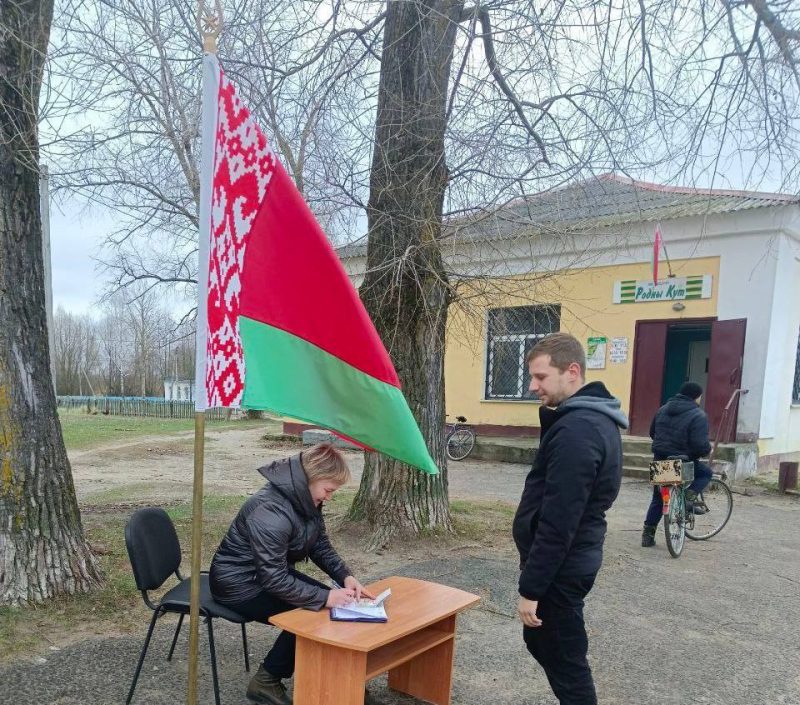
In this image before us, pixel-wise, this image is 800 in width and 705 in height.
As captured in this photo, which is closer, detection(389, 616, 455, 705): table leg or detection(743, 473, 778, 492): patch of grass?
detection(389, 616, 455, 705): table leg

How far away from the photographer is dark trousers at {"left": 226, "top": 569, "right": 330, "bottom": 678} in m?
2.87

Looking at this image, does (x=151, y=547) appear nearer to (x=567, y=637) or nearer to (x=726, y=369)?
(x=567, y=637)

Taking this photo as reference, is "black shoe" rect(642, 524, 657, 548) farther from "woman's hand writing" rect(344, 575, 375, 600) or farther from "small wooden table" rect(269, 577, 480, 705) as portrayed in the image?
"woman's hand writing" rect(344, 575, 375, 600)

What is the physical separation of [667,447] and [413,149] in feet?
12.4

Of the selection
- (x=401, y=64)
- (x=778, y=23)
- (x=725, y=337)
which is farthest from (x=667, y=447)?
(x=725, y=337)

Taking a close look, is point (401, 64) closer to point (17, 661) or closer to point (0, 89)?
point (0, 89)

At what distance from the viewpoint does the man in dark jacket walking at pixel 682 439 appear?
238 inches

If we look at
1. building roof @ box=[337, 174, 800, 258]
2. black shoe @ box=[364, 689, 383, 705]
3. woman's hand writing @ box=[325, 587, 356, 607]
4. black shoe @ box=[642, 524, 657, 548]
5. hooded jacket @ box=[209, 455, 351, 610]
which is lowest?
black shoe @ box=[364, 689, 383, 705]

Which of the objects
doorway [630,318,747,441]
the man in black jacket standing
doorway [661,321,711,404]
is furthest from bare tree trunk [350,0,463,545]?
doorway [661,321,711,404]

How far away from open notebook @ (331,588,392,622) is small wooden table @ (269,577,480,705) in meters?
0.03

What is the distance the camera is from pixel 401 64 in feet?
17.9

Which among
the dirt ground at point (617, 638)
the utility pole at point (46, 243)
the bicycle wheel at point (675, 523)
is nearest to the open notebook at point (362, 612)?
the dirt ground at point (617, 638)

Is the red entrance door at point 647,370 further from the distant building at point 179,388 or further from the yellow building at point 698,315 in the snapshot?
the distant building at point 179,388

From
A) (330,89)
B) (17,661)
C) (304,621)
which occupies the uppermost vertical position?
(330,89)
